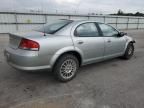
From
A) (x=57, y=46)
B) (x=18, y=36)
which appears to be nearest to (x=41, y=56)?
(x=57, y=46)

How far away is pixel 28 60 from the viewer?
3.34m

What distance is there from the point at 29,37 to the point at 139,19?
2719 cm

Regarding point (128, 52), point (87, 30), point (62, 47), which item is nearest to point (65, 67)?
point (62, 47)

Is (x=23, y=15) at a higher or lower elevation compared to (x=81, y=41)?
higher

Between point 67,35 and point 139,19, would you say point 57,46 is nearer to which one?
point 67,35

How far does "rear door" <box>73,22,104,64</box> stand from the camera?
13.4 feet

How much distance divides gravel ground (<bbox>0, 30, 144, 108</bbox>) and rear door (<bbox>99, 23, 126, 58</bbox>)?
58 cm

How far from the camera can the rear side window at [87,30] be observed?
4.16 metres

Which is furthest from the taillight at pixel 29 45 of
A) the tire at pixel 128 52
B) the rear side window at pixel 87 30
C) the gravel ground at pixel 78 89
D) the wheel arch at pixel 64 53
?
the tire at pixel 128 52

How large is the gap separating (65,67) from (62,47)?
0.55 m

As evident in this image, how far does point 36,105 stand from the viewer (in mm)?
2969

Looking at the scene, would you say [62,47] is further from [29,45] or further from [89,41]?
[89,41]

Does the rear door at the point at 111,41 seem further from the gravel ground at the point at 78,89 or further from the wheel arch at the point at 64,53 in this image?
the wheel arch at the point at 64,53

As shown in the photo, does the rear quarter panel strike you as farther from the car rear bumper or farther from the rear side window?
the rear side window
